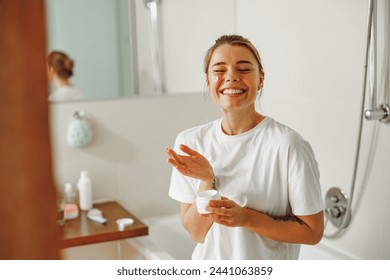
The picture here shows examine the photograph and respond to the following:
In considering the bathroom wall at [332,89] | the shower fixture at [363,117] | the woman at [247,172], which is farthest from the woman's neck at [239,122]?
the shower fixture at [363,117]

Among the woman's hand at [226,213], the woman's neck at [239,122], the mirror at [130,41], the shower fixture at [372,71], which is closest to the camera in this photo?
the woman's hand at [226,213]

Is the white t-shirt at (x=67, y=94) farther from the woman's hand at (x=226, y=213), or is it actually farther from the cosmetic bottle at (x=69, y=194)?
the woman's hand at (x=226, y=213)

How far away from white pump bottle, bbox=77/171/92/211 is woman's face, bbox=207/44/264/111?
74 cm

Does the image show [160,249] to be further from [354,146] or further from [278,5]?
[278,5]

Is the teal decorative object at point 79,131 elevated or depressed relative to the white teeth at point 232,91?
depressed

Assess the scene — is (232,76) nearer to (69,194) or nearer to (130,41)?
(130,41)

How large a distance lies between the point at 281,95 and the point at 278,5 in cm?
22

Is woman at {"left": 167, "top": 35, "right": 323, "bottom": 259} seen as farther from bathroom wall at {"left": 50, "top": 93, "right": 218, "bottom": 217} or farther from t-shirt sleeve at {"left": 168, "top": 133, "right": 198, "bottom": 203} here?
bathroom wall at {"left": 50, "top": 93, "right": 218, "bottom": 217}

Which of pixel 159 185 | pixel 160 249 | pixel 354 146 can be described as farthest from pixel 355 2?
pixel 160 249

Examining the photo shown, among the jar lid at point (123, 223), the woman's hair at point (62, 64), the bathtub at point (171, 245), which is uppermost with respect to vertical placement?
the woman's hair at point (62, 64)

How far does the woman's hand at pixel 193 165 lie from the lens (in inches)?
34.9

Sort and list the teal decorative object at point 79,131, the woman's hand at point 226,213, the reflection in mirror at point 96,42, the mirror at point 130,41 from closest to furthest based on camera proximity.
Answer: the woman's hand at point 226,213 → the mirror at point 130,41 → the reflection in mirror at point 96,42 → the teal decorative object at point 79,131

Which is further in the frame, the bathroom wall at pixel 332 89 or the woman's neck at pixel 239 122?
the bathroom wall at pixel 332 89
